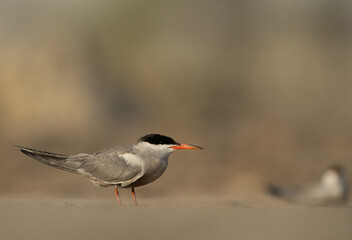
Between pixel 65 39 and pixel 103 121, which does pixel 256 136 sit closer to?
pixel 103 121

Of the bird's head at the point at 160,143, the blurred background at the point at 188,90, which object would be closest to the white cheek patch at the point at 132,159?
the bird's head at the point at 160,143

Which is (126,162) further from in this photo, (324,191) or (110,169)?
(324,191)

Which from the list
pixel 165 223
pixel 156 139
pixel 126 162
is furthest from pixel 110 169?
pixel 165 223

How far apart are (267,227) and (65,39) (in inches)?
488

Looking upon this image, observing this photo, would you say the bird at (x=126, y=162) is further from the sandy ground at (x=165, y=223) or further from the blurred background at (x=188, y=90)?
the blurred background at (x=188, y=90)

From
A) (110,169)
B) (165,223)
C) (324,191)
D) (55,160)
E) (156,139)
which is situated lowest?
(324,191)

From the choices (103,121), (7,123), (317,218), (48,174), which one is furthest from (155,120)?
(317,218)

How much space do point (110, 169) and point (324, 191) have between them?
6.10m

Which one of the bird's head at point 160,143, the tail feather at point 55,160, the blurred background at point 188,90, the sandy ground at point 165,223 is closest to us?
the sandy ground at point 165,223

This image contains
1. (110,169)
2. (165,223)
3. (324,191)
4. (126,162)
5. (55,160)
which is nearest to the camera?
(165,223)

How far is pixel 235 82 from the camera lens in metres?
21.2

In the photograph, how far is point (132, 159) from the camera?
6949mm

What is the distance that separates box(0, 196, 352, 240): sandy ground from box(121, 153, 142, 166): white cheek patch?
0.56 meters

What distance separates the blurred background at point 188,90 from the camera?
14320 mm
